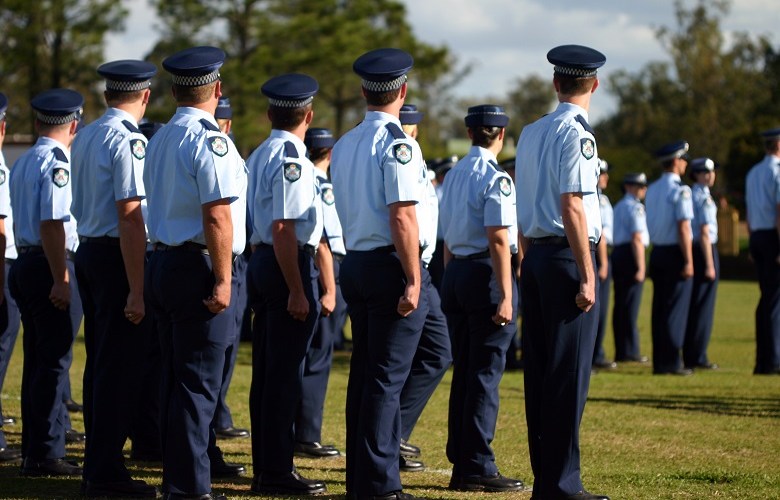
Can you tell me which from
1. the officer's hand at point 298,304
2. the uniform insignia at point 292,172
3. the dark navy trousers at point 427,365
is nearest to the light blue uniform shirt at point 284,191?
the uniform insignia at point 292,172

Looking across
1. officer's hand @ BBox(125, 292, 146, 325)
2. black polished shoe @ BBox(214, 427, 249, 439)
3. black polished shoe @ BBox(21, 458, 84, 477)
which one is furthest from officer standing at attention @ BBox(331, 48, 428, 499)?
black polished shoe @ BBox(214, 427, 249, 439)

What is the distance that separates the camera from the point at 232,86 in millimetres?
44844

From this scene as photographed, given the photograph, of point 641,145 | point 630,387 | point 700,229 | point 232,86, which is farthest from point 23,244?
point 641,145

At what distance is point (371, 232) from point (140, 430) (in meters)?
2.72

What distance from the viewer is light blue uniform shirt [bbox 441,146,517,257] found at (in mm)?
7793

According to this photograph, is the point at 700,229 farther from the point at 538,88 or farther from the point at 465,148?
the point at 538,88

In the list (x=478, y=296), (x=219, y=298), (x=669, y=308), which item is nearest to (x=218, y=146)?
(x=219, y=298)

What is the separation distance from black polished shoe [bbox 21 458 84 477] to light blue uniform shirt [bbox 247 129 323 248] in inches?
70.4

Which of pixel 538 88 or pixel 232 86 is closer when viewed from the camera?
pixel 232 86

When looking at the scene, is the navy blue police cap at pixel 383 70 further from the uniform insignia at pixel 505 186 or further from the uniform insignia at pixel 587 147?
the uniform insignia at pixel 505 186

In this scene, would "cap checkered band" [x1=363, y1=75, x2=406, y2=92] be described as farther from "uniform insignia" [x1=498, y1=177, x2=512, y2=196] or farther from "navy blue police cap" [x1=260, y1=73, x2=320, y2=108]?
"uniform insignia" [x1=498, y1=177, x2=512, y2=196]

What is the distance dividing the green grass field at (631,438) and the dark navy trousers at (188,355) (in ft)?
2.50

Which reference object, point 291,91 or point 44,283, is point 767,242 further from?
point 44,283

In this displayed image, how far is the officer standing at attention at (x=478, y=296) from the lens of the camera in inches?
299
